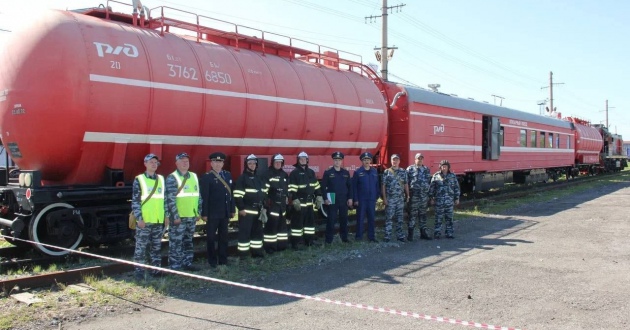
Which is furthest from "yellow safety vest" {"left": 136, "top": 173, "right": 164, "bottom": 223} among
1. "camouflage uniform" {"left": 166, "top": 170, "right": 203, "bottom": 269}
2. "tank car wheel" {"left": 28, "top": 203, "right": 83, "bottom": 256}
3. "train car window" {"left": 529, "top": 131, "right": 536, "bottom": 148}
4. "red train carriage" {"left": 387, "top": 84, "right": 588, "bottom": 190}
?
"train car window" {"left": 529, "top": 131, "right": 536, "bottom": 148}

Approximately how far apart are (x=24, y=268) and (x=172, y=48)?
407 cm

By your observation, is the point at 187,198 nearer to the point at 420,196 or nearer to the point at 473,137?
the point at 420,196

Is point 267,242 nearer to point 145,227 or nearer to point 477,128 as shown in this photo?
point 145,227

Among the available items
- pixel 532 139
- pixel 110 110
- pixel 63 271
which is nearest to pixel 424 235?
pixel 110 110

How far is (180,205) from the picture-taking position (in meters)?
7.28

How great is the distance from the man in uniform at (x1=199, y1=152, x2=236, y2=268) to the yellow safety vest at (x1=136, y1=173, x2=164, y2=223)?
31.6 inches

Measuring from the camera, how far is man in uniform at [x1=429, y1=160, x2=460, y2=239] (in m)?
10.6

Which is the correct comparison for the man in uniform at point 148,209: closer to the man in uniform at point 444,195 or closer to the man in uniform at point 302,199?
the man in uniform at point 302,199

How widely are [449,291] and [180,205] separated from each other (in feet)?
13.0

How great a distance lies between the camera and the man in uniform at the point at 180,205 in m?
7.13

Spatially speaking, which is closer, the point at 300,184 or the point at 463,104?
the point at 300,184

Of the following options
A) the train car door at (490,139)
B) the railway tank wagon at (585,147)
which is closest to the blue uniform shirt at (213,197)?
the train car door at (490,139)

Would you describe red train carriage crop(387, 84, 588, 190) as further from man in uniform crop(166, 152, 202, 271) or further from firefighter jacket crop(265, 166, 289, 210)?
man in uniform crop(166, 152, 202, 271)

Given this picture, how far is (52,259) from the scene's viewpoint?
298 inches
